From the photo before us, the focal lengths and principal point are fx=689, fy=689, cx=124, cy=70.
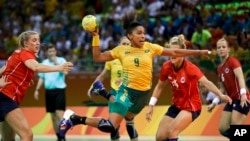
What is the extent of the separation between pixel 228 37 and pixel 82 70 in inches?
185

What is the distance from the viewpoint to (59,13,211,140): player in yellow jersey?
12023mm

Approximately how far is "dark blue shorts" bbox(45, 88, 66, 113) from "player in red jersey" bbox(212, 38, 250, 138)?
5.10 metres

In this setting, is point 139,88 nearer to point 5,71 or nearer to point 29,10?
point 5,71

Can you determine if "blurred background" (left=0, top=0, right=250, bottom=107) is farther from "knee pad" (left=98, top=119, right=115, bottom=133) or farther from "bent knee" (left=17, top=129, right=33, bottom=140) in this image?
"bent knee" (left=17, top=129, right=33, bottom=140)

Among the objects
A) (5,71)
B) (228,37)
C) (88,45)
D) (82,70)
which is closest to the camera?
(5,71)

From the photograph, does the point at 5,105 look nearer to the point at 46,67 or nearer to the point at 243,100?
the point at 46,67

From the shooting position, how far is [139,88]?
40.8ft

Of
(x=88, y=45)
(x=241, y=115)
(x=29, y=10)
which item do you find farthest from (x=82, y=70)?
(x=241, y=115)

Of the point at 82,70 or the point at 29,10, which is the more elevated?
the point at 29,10

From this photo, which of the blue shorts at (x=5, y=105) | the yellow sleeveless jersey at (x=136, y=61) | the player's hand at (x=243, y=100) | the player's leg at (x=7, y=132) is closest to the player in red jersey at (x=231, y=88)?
the player's hand at (x=243, y=100)

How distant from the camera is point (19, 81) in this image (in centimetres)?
1128

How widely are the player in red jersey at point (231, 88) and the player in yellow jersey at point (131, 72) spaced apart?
1.42 meters

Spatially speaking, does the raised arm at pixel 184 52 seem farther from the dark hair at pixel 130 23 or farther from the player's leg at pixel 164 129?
the player's leg at pixel 164 129

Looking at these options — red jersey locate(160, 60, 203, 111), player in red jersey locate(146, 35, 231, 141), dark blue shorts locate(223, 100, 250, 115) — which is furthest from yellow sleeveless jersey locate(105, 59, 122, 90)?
red jersey locate(160, 60, 203, 111)
